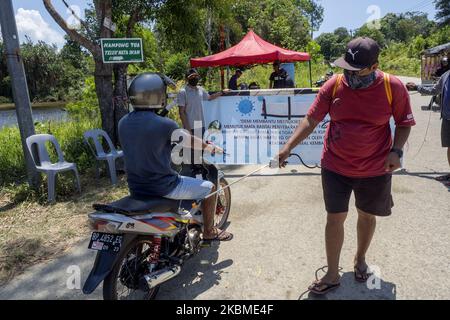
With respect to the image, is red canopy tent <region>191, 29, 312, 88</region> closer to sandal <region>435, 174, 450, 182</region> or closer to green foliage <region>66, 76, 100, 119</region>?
green foliage <region>66, 76, 100, 119</region>

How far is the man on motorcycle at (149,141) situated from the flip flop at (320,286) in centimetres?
128

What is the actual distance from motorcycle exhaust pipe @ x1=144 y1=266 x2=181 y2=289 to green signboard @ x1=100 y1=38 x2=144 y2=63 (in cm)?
423

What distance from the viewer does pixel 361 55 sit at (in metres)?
2.71

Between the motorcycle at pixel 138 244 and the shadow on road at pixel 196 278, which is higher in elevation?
the motorcycle at pixel 138 244

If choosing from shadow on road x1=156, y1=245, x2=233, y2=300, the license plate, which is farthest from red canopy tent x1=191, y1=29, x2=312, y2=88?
the license plate

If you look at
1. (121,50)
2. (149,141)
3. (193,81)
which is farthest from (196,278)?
(121,50)

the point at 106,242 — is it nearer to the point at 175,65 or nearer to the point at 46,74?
the point at 175,65

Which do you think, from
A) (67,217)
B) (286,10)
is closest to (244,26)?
(286,10)

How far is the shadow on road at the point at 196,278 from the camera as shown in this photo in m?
3.26

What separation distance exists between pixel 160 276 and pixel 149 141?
1.04 metres

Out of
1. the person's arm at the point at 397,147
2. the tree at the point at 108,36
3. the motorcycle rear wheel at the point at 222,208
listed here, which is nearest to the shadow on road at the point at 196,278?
the motorcycle rear wheel at the point at 222,208

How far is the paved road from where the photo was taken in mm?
3223

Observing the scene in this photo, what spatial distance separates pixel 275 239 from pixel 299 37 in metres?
40.0

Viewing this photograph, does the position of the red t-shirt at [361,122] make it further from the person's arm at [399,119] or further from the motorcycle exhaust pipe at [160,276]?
the motorcycle exhaust pipe at [160,276]
